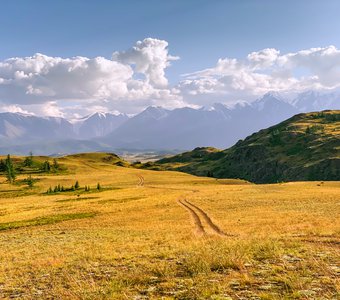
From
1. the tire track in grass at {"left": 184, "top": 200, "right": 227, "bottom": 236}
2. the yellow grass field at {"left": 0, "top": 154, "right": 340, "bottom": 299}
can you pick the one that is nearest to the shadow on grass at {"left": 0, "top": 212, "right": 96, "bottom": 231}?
the yellow grass field at {"left": 0, "top": 154, "right": 340, "bottom": 299}

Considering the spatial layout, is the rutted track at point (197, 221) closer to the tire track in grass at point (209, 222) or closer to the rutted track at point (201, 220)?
the rutted track at point (201, 220)

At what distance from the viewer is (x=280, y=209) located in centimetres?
5284

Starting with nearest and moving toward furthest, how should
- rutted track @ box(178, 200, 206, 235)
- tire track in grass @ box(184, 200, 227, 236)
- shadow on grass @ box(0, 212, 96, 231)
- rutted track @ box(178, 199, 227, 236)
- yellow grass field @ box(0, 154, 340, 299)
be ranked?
1. yellow grass field @ box(0, 154, 340, 299)
2. tire track in grass @ box(184, 200, 227, 236)
3. rutted track @ box(178, 199, 227, 236)
4. rutted track @ box(178, 200, 206, 235)
5. shadow on grass @ box(0, 212, 96, 231)

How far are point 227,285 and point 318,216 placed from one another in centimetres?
3327

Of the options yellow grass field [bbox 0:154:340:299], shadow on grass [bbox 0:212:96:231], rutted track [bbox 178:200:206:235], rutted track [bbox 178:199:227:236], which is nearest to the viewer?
yellow grass field [bbox 0:154:340:299]

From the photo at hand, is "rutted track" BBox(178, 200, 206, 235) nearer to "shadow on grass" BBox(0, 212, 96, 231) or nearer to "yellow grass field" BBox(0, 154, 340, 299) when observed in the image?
"yellow grass field" BBox(0, 154, 340, 299)

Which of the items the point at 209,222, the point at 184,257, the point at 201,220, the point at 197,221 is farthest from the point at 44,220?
the point at 184,257

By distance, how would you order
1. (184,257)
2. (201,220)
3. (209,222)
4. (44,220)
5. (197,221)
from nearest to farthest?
(184,257) < (209,222) < (197,221) < (201,220) < (44,220)

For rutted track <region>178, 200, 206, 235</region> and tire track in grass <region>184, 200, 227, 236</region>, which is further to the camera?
rutted track <region>178, 200, 206, 235</region>

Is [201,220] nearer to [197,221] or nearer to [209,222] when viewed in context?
[197,221]

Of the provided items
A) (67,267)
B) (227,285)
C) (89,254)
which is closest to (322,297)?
(227,285)

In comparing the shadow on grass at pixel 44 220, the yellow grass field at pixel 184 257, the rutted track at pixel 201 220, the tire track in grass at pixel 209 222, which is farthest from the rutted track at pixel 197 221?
the shadow on grass at pixel 44 220

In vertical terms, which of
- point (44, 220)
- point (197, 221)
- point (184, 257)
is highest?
point (184, 257)

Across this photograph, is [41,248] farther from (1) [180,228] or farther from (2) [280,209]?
(2) [280,209]
